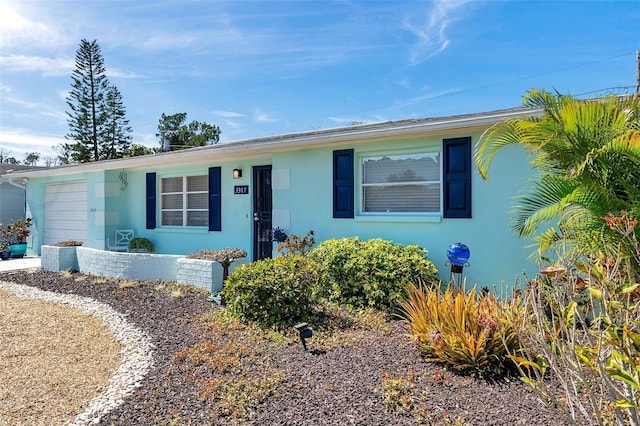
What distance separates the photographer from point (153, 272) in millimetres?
9023

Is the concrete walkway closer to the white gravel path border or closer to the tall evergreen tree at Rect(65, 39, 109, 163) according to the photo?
the white gravel path border

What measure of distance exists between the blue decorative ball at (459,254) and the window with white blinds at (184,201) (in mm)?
6684

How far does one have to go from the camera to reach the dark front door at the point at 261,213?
30.7 ft

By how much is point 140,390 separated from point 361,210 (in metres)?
5.03

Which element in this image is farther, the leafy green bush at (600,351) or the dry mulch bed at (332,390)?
the dry mulch bed at (332,390)

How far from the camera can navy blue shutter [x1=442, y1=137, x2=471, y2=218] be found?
21.6ft

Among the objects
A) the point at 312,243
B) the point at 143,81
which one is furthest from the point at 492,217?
the point at 143,81

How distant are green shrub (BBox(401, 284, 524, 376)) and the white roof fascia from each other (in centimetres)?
293

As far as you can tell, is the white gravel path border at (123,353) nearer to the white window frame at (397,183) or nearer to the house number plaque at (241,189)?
the house number plaque at (241,189)

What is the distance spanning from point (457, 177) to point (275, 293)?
3.54 meters

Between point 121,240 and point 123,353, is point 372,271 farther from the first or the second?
point 121,240

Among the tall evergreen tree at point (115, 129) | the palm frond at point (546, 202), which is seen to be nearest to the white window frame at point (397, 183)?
the palm frond at point (546, 202)

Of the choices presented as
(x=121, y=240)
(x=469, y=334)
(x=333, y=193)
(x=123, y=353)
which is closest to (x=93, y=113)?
(x=121, y=240)

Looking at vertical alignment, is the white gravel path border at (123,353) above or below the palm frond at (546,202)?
below
